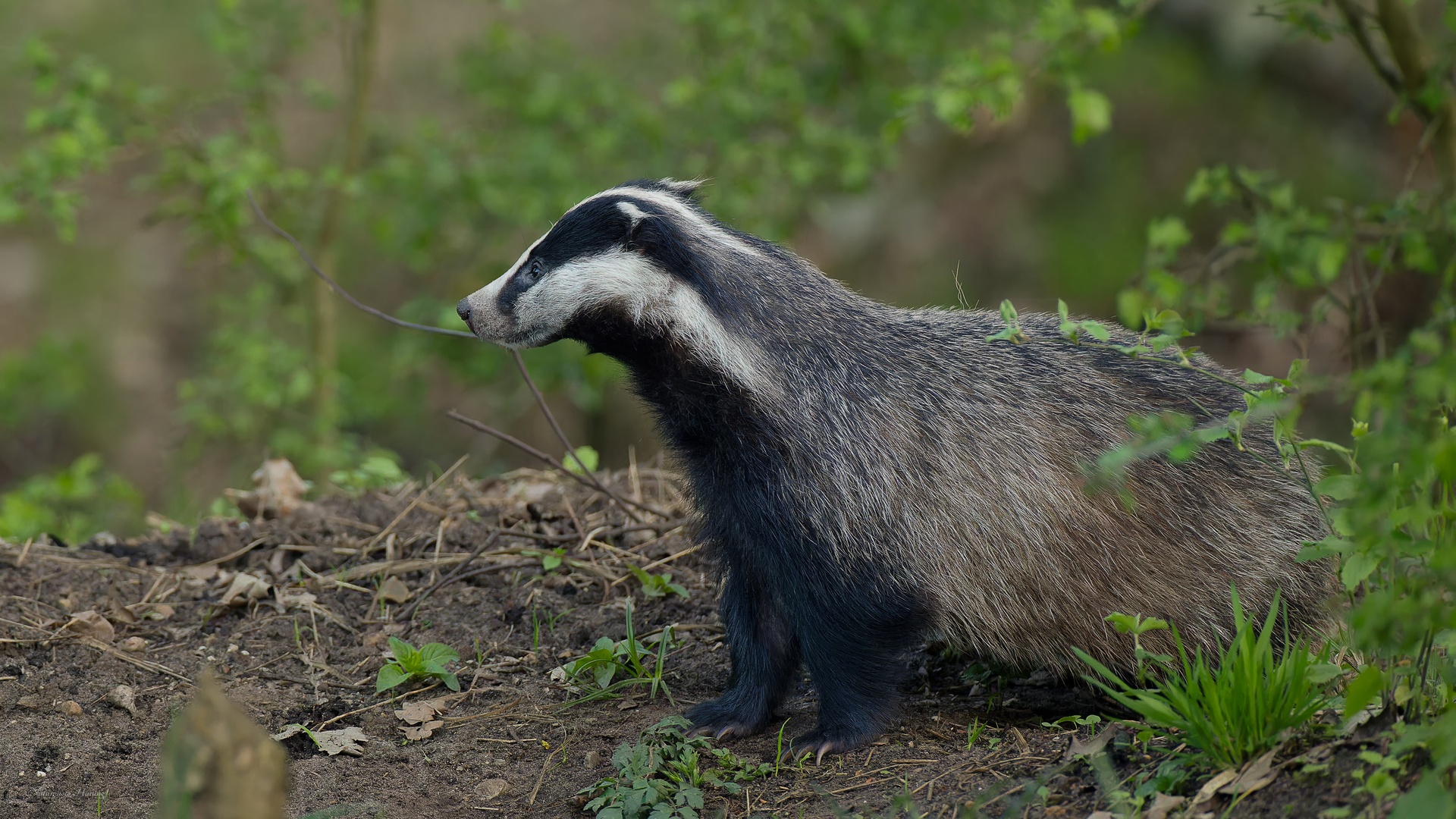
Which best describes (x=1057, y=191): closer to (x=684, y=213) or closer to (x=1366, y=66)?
(x=1366, y=66)

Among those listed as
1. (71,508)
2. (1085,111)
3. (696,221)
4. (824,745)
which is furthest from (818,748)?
(71,508)

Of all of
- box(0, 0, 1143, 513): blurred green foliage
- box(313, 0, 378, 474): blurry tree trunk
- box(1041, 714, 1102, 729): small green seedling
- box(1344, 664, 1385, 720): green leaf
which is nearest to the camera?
box(1344, 664, 1385, 720): green leaf

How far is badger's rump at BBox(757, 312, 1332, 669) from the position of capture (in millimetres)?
4062

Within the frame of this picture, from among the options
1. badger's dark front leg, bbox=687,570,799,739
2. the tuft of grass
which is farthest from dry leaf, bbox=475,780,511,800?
badger's dark front leg, bbox=687,570,799,739

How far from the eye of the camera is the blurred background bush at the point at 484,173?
7.14 meters

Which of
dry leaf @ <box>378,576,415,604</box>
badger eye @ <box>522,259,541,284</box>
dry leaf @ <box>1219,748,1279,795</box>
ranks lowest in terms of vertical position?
dry leaf @ <box>1219,748,1279,795</box>

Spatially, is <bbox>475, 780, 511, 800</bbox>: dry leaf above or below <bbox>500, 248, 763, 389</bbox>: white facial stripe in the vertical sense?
below

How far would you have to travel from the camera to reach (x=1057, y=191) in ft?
35.5

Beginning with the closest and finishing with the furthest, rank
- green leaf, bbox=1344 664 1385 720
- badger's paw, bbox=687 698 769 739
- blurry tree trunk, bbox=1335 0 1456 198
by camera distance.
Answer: green leaf, bbox=1344 664 1385 720 → badger's paw, bbox=687 698 769 739 → blurry tree trunk, bbox=1335 0 1456 198

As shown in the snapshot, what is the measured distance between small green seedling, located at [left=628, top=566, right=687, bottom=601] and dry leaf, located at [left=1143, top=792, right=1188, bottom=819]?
231 cm

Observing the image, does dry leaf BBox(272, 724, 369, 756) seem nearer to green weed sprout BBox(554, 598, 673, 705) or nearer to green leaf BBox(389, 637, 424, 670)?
green leaf BBox(389, 637, 424, 670)

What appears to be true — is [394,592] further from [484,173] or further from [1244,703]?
[484,173]

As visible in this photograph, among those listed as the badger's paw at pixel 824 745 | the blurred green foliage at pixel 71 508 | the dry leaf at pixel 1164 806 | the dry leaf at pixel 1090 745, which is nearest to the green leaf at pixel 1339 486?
the dry leaf at pixel 1164 806

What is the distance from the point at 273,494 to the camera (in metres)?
5.76
